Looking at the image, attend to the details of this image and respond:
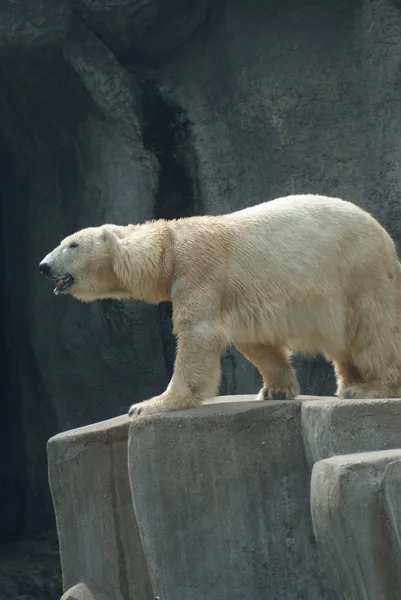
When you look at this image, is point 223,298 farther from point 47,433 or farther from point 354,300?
point 47,433

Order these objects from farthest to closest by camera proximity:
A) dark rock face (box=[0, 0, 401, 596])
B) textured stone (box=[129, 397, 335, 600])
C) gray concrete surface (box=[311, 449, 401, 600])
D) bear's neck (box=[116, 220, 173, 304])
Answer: dark rock face (box=[0, 0, 401, 596]) → bear's neck (box=[116, 220, 173, 304]) → textured stone (box=[129, 397, 335, 600]) → gray concrete surface (box=[311, 449, 401, 600])

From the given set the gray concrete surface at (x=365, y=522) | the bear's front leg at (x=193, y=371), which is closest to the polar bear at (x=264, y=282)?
the bear's front leg at (x=193, y=371)

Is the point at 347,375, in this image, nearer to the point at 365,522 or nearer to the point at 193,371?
the point at 193,371

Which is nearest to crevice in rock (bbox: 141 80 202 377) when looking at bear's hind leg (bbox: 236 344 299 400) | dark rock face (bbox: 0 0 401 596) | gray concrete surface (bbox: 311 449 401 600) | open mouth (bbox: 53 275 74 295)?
dark rock face (bbox: 0 0 401 596)

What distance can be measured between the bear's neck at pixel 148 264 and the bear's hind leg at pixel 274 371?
1.70ft

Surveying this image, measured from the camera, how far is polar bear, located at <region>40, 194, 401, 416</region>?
4.68m

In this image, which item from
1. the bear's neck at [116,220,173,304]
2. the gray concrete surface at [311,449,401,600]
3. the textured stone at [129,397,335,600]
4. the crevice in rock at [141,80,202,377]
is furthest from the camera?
the crevice in rock at [141,80,202,377]

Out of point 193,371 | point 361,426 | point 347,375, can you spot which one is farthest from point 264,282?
point 361,426

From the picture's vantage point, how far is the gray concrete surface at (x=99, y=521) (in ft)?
16.9

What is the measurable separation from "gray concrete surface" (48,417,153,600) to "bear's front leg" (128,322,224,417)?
536 millimetres

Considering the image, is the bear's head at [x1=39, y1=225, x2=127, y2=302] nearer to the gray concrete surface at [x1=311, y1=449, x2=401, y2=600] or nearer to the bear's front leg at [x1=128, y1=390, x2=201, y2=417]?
the bear's front leg at [x1=128, y1=390, x2=201, y2=417]

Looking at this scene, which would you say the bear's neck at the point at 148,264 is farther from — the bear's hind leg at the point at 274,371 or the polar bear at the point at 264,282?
the bear's hind leg at the point at 274,371

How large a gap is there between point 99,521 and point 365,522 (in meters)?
1.93

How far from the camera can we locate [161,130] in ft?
24.0
